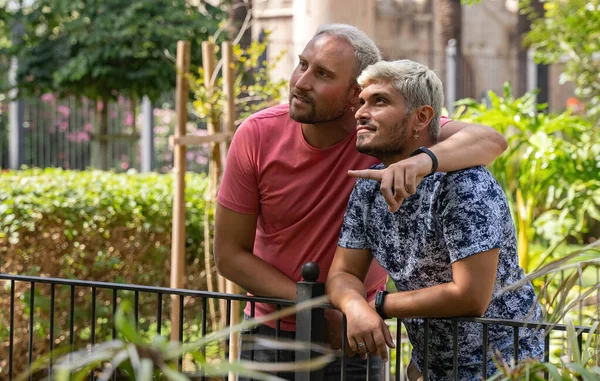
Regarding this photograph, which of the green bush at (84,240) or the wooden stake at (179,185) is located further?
the green bush at (84,240)

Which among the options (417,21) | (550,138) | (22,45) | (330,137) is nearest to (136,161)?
(22,45)

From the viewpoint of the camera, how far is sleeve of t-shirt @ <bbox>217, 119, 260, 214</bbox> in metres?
3.04

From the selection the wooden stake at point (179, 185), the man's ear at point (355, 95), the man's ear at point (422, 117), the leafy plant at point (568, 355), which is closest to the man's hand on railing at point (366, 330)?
the man's ear at point (422, 117)

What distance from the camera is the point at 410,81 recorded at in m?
2.66

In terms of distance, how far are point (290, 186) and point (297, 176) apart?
4 centimetres

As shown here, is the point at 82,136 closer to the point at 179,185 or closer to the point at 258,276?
the point at 179,185

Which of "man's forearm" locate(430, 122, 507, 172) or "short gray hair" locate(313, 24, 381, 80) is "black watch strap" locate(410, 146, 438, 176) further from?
"short gray hair" locate(313, 24, 381, 80)

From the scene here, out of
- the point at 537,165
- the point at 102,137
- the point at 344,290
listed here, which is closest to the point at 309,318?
the point at 344,290

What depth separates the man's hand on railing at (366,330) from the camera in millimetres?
2635

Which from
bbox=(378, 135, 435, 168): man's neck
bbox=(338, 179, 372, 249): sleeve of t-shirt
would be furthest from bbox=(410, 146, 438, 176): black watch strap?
bbox=(338, 179, 372, 249): sleeve of t-shirt

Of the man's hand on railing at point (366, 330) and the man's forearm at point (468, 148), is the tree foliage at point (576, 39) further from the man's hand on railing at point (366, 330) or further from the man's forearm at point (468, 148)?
the man's hand on railing at point (366, 330)

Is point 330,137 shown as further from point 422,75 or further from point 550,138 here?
point 550,138

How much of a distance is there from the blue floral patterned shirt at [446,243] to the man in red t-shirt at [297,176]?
0.24 meters

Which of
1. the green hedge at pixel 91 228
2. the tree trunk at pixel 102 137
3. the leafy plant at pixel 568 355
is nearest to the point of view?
the leafy plant at pixel 568 355
